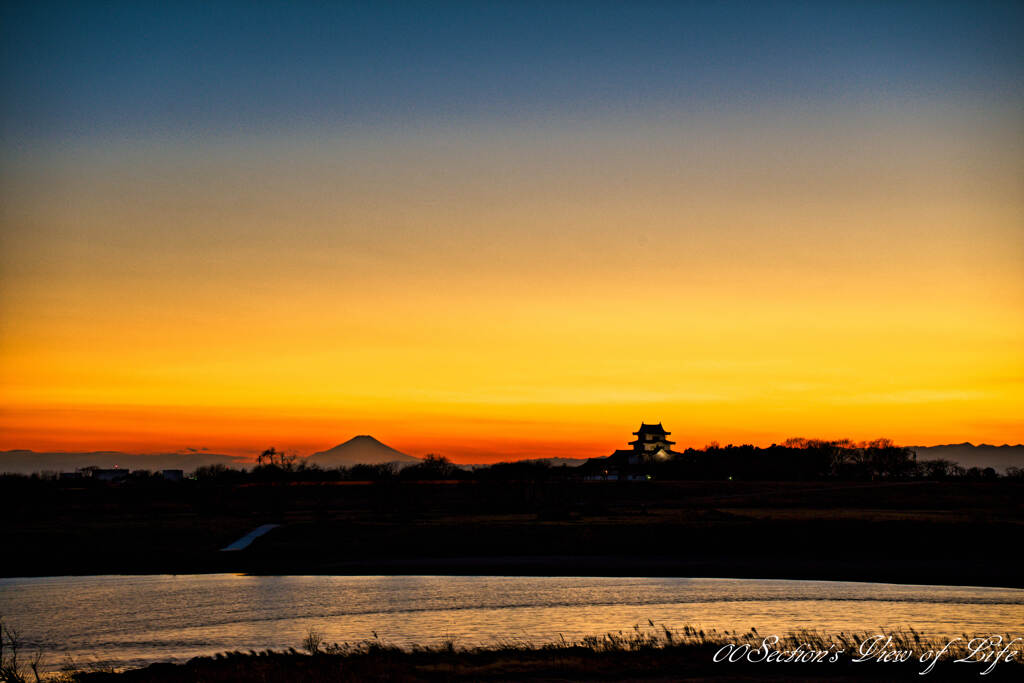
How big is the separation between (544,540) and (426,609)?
25792mm

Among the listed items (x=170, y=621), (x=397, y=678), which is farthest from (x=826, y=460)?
(x=397, y=678)

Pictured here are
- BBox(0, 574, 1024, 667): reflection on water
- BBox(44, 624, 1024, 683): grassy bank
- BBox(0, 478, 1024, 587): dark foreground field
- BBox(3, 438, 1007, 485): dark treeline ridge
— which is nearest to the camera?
BBox(44, 624, 1024, 683): grassy bank

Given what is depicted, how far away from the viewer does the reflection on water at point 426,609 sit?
121 feet

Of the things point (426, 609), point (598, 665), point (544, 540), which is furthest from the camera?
point (544, 540)

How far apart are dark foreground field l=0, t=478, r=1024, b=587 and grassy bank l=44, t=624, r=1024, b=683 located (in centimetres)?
2900

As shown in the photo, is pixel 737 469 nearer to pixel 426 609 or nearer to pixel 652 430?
pixel 652 430

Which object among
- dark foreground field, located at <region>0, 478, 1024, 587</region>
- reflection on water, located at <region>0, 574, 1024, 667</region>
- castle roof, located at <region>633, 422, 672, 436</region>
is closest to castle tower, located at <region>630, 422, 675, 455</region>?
castle roof, located at <region>633, 422, 672, 436</region>

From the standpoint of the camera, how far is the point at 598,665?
1024 inches


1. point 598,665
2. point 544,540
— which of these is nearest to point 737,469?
point 544,540

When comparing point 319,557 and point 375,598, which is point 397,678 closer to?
point 375,598

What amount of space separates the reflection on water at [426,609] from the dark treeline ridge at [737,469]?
90.8m

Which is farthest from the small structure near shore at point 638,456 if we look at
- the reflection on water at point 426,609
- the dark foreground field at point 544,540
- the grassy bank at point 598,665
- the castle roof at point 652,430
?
the grassy bank at point 598,665

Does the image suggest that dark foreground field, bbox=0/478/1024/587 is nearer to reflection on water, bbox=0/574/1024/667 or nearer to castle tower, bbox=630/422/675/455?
reflection on water, bbox=0/574/1024/667

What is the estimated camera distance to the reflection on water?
121ft
